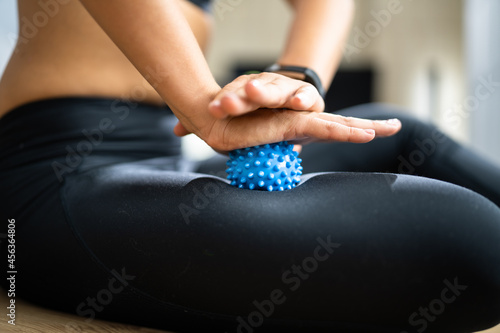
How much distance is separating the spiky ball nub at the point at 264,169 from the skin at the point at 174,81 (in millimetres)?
19

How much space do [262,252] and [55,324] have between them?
0.35 metres

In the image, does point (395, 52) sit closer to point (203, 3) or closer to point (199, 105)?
point (203, 3)

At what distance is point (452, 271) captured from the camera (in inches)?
19.8

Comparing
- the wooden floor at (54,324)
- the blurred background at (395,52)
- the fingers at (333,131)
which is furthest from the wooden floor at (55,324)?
the blurred background at (395,52)

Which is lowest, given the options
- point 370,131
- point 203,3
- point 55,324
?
point 55,324

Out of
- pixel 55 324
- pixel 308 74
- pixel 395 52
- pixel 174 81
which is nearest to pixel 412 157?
pixel 308 74

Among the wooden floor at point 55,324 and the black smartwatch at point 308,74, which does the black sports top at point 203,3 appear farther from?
the wooden floor at point 55,324

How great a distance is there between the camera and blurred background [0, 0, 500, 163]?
15.4ft

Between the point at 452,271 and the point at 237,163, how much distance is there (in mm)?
301

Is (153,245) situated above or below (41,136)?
below

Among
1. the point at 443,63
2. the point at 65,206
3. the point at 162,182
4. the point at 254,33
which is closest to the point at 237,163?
the point at 162,182

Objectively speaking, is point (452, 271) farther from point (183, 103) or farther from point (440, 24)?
point (440, 24)

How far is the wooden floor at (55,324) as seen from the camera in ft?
2.02

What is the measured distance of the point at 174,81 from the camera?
0.60 metres
